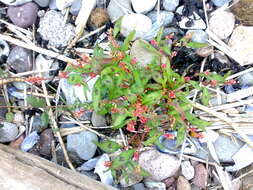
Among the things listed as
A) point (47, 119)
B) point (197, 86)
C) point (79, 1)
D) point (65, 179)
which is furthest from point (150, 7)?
point (65, 179)

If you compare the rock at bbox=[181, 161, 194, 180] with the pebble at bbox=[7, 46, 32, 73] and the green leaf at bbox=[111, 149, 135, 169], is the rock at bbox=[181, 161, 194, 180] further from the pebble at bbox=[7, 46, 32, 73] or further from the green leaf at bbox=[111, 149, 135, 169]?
the pebble at bbox=[7, 46, 32, 73]

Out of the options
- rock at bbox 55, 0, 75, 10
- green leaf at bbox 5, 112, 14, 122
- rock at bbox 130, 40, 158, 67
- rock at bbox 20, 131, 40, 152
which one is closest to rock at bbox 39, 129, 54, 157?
rock at bbox 20, 131, 40, 152

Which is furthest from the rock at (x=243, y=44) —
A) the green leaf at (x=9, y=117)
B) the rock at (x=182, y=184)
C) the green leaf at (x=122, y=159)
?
the green leaf at (x=9, y=117)

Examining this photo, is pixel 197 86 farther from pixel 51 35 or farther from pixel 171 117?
pixel 51 35

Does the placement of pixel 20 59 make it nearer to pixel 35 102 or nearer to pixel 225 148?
pixel 35 102

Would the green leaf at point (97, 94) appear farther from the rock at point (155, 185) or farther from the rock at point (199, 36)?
the rock at point (199, 36)

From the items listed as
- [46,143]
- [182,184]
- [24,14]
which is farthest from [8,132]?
[182,184]
